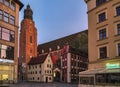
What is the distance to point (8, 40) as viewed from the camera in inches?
1880

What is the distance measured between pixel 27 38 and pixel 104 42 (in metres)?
75.0

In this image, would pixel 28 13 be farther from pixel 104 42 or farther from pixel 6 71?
pixel 104 42

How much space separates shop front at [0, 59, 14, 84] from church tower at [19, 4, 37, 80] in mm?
56428

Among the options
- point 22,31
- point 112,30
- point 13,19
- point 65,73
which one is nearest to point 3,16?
point 13,19

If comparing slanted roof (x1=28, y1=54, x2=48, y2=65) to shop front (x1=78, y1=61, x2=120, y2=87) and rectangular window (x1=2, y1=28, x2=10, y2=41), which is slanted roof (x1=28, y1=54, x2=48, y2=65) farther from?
shop front (x1=78, y1=61, x2=120, y2=87)

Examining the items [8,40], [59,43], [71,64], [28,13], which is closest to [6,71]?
[8,40]

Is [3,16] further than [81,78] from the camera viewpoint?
Yes

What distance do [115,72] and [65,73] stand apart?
55969 millimetres

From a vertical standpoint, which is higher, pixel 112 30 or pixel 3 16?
pixel 3 16

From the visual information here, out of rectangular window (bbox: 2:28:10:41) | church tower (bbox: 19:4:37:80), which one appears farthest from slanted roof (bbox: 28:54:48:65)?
rectangular window (bbox: 2:28:10:41)

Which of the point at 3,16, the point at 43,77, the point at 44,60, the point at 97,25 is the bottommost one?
the point at 43,77

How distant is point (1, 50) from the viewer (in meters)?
45.1

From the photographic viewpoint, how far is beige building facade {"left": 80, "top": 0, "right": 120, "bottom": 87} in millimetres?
33156

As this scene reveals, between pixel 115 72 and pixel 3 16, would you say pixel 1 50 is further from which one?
pixel 115 72
